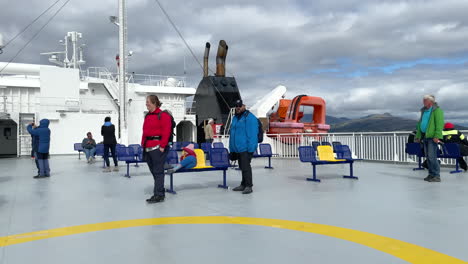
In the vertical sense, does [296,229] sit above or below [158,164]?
below

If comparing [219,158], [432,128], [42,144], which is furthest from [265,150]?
[42,144]

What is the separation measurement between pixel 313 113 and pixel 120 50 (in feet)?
38.6

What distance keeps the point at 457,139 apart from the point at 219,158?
261 inches

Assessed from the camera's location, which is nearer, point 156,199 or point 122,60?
point 156,199

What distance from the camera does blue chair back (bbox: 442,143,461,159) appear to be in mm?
8617

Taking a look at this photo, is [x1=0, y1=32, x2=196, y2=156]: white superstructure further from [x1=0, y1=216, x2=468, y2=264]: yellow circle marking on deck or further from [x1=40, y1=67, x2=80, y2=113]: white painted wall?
[x1=0, y1=216, x2=468, y2=264]: yellow circle marking on deck

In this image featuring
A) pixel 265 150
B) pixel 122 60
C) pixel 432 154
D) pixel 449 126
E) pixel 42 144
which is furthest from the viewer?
pixel 122 60

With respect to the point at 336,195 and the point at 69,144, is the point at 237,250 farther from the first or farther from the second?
the point at 69,144

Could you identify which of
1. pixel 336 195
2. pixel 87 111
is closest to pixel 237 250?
pixel 336 195

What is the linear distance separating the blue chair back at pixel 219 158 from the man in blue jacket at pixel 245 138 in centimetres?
65

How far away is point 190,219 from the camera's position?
4398mm

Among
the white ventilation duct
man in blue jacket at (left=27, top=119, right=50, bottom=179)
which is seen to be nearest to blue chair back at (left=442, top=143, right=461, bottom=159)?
man in blue jacket at (left=27, top=119, right=50, bottom=179)

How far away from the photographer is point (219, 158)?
705 centimetres

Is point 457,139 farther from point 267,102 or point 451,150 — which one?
point 267,102
